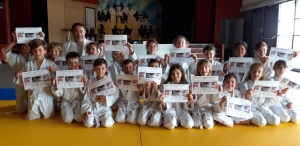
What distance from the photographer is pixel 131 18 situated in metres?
15.0

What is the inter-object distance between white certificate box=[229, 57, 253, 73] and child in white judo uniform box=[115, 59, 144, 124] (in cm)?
145

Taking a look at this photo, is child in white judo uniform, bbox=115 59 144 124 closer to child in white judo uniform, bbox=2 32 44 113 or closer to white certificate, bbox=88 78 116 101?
white certificate, bbox=88 78 116 101

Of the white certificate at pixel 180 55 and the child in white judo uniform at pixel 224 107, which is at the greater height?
the white certificate at pixel 180 55

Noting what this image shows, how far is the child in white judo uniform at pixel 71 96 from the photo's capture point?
3.12 m

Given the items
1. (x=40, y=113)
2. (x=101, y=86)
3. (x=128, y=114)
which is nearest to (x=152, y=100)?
(x=128, y=114)

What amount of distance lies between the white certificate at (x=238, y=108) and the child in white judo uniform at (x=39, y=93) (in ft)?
7.60

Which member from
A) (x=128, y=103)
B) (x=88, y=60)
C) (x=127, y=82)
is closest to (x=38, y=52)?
(x=88, y=60)

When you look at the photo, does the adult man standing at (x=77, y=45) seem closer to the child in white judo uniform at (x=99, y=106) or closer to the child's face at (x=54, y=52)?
the child's face at (x=54, y=52)

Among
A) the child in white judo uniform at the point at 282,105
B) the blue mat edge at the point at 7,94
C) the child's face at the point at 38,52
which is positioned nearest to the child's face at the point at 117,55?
the child's face at the point at 38,52

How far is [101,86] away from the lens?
3059 mm

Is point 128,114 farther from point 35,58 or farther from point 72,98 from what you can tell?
point 35,58

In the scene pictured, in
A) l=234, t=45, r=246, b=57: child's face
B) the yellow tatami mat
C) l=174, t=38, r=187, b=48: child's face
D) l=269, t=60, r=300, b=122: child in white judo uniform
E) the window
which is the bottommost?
the yellow tatami mat

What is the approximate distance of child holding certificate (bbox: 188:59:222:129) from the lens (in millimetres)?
2994

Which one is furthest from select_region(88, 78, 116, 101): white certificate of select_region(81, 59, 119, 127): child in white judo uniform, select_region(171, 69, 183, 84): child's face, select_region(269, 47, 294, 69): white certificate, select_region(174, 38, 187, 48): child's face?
select_region(269, 47, 294, 69): white certificate
